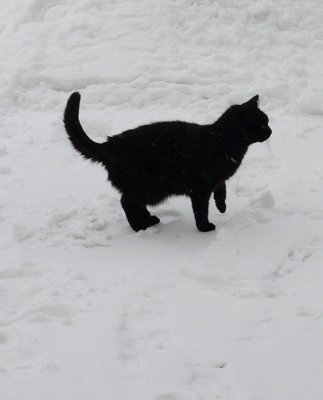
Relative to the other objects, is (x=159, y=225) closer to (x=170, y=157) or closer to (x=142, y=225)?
(x=142, y=225)

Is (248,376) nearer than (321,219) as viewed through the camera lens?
Yes

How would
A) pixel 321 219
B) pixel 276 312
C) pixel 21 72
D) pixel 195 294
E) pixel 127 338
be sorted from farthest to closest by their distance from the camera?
pixel 21 72 < pixel 321 219 < pixel 195 294 < pixel 276 312 < pixel 127 338

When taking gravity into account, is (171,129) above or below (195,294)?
above

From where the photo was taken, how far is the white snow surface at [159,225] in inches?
124

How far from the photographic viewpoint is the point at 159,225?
509 centimetres

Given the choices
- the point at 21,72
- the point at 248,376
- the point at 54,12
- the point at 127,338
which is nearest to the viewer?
the point at 248,376

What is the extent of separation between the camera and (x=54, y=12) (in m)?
8.84

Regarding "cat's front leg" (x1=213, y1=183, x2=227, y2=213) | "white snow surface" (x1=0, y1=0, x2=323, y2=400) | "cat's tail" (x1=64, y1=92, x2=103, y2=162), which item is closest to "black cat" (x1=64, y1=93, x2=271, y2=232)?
"cat's tail" (x1=64, y1=92, x2=103, y2=162)

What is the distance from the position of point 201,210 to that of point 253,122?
86 cm

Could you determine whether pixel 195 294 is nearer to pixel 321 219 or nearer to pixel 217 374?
pixel 217 374

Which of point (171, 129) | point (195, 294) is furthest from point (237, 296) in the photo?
point (171, 129)

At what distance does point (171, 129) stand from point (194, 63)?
3079 millimetres

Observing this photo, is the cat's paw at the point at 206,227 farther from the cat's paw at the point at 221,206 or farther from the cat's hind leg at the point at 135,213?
the cat's hind leg at the point at 135,213

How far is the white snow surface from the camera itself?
3.14 metres
